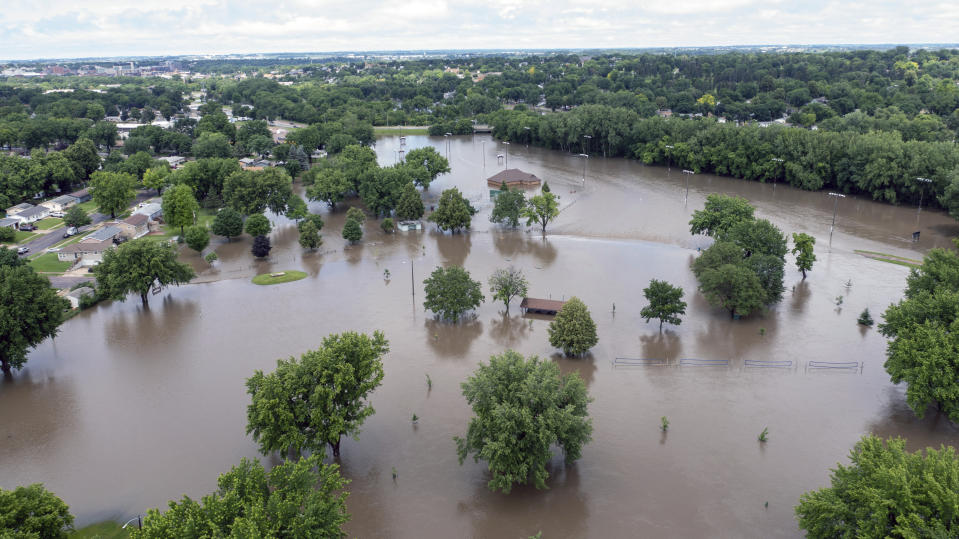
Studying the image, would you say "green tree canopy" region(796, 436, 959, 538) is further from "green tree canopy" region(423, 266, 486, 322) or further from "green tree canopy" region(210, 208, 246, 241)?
"green tree canopy" region(210, 208, 246, 241)

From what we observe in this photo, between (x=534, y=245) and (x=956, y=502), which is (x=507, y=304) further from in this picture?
(x=956, y=502)

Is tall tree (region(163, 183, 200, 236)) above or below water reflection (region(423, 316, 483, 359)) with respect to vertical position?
above

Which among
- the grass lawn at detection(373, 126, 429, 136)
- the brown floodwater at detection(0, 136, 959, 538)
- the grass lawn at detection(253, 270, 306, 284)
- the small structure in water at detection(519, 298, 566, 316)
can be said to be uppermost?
the grass lawn at detection(373, 126, 429, 136)

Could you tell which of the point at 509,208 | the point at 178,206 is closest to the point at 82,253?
the point at 178,206

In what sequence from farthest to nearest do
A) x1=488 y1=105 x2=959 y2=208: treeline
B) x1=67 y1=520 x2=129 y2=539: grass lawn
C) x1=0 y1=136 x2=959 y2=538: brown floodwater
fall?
x1=488 y1=105 x2=959 y2=208: treeline < x1=0 y1=136 x2=959 y2=538: brown floodwater < x1=67 y1=520 x2=129 y2=539: grass lawn

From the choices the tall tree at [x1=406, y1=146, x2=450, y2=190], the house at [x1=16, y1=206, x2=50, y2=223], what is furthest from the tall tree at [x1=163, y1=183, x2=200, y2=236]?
the tall tree at [x1=406, y1=146, x2=450, y2=190]

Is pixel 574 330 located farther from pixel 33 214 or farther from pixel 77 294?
pixel 33 214
